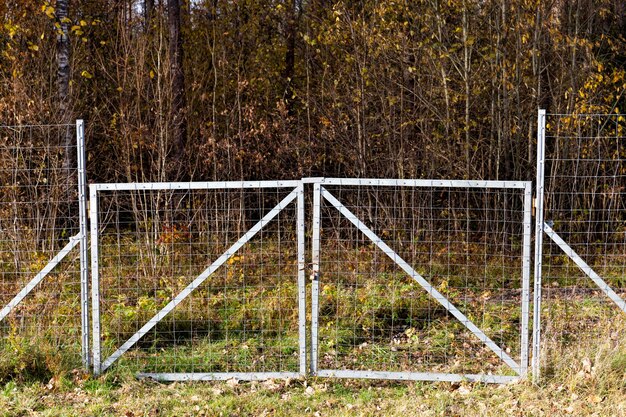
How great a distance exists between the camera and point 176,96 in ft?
35.7

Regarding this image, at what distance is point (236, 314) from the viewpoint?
7.49m

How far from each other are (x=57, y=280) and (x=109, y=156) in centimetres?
397

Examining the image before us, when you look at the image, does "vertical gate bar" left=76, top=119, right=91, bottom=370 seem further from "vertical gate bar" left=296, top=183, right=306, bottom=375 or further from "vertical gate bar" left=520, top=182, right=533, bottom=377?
"vertical gate bar" left=520, top=182, right=533, bottom=377

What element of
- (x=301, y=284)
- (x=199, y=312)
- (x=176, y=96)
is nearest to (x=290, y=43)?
(x=176, y=96)

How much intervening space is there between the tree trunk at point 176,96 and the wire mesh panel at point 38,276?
4.97ft

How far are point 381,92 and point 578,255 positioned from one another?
195 inches

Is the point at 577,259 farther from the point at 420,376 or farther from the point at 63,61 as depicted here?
the point at 63,61

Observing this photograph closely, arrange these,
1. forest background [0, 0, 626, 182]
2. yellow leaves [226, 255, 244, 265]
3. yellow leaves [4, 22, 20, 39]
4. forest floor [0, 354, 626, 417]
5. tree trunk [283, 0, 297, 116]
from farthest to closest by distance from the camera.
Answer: tree trunk [283, 0, 297, 116]
forest background [0, 0, 626, 182]
yellow leaves [4, 22, 20, 39]
yellow leaves [226, 255, 244, 265]
forest floor [0, 354, 626, 417]

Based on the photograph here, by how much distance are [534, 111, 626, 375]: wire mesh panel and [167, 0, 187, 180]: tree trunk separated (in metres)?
5.44

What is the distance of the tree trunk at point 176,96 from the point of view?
10477 millimetres

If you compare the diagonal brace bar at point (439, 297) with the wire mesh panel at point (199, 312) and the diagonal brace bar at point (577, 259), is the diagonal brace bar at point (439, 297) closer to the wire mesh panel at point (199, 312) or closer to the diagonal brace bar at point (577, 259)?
the wire mesh panel at point (199, 312)

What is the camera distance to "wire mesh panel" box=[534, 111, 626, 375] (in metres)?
5.58

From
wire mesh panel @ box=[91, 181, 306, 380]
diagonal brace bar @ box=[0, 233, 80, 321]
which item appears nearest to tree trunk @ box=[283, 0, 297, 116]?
wire mesh panel @ box=[91, 181, 306, 380]

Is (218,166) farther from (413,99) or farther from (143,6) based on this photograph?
(143,6)
